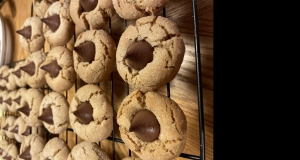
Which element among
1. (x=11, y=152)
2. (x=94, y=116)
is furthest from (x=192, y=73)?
(x=11, y=152)

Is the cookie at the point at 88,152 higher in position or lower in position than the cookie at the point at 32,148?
higher

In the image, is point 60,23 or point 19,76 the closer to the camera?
point 60,23

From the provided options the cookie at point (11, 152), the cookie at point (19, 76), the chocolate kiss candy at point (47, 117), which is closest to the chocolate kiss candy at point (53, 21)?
the chocolate kiss candy at point (47, 117)

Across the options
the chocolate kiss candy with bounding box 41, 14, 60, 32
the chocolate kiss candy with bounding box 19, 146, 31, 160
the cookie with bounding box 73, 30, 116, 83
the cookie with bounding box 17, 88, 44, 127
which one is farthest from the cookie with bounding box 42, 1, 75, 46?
the chocolate kiss candy with bounding box 19, 146, 31, 160

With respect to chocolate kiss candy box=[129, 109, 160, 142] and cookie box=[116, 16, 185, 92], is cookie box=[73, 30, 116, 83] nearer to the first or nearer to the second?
cookie box=[116, 16, 185, 92]

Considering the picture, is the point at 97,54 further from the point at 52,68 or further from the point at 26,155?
the point at 26,155

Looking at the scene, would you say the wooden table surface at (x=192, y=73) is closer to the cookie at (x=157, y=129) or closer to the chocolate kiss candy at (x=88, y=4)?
the cookie at (x=157, y=129)
